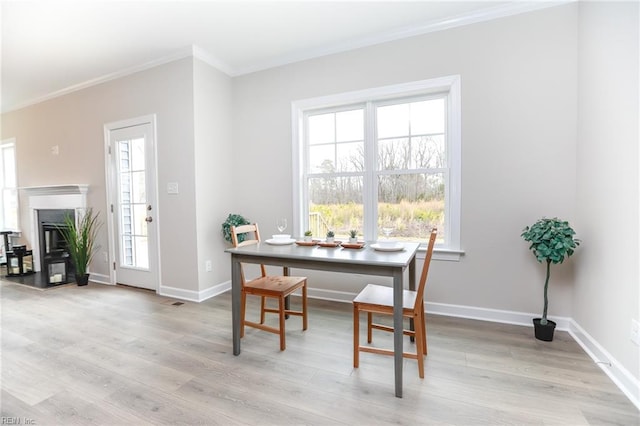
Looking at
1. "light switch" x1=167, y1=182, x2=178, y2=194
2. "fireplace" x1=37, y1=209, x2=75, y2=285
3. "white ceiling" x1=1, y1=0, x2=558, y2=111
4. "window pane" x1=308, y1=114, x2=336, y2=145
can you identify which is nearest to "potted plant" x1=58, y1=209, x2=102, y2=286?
"fireplace" x1=37, y1=209, x2=75, y2=285

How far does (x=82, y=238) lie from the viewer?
3.92 m

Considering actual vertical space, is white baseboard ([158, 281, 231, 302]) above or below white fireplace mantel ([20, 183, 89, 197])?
below

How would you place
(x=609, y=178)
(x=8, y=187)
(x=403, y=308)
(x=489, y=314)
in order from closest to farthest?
(x=403, y=308)
(x=609, y=178)
(x=489, y=314)
(x=8, y=187)

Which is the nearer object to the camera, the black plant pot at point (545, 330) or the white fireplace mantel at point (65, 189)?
the black plant pot at point (545, 330)

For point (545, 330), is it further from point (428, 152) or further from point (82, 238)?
point (82, 238)

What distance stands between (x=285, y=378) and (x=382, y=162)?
7.14 ft

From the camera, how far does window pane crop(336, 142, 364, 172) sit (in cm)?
316

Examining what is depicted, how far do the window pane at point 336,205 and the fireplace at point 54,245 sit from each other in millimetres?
3430

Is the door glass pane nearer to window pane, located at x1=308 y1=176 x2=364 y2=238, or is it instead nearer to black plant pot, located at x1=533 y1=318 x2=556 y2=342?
window pane, located at x1=308 y1=176 x2=364 y2=238

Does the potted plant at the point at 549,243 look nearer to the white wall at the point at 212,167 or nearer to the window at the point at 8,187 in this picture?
the white wall at the point at 212,167

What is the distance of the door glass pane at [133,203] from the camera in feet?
12.0

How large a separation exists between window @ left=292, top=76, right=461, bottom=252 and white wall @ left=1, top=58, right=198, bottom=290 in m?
1.26

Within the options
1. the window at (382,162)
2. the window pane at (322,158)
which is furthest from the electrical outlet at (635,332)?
the window pane at (322,158)

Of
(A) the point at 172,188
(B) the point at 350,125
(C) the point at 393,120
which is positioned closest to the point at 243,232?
(A) the point at 172,188
